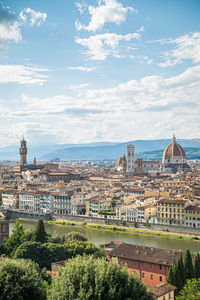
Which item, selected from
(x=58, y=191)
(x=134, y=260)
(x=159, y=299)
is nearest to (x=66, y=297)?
(x=159, y=299)

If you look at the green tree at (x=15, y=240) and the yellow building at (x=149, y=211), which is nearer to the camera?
the green tree at (x=15, y=240)

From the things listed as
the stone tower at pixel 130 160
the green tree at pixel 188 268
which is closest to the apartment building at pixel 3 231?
the green tree at pixel 188 268

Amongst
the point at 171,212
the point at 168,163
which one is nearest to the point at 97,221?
the point at 171,212

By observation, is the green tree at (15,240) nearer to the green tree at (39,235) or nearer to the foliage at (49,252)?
the green tree at (39,235)

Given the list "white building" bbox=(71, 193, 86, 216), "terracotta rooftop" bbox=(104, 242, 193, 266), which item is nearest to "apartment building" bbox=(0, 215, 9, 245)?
"terracotta rooftop" bbox=(104, 242, 193, 266)

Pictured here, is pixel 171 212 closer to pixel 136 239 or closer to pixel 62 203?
pixel 136 239
